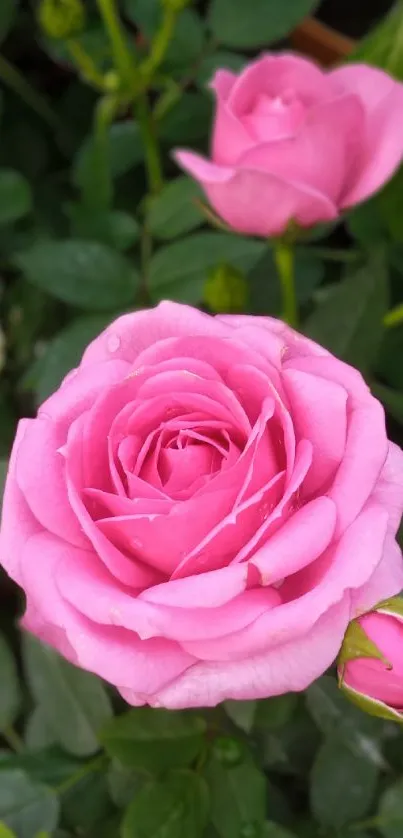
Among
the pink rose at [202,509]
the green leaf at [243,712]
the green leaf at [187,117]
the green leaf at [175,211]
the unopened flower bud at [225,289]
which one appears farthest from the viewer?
the green leaf at [187,117]

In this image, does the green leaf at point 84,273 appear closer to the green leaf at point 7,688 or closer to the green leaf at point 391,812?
the green leaf at point 7,688

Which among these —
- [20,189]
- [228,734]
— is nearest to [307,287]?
[20,189]

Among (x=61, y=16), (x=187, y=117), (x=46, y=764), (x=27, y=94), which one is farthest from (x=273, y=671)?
(x=27, y=94)

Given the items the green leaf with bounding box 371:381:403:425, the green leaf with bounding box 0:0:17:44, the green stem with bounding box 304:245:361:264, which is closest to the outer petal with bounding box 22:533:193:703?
the green leaf with bounding box 371:381:403:425

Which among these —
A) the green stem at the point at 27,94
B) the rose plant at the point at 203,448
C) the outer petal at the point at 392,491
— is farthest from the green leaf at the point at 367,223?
the outer petal at the point at 392,491

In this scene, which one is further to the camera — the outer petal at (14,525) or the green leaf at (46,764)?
the green leaf at (46,764)

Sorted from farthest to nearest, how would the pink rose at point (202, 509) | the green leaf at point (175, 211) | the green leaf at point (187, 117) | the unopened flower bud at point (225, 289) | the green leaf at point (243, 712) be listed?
1. the green leaf at point (187, 117)
2. the green leaf at point (175, 211)
3. the unopened flower bud at point (225, 289)
4. the green leaf at point (243, 712)
5. the pink rose at point (202, 509)

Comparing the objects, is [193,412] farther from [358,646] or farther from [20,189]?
[20,189]

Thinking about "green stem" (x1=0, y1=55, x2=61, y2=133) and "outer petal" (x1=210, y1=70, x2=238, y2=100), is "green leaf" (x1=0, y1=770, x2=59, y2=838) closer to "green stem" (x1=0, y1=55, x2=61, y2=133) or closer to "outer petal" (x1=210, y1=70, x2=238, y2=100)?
"outer petal" (x1=210, y1=70, x2=238, y2=100)

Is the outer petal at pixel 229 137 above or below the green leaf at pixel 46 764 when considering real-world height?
above
